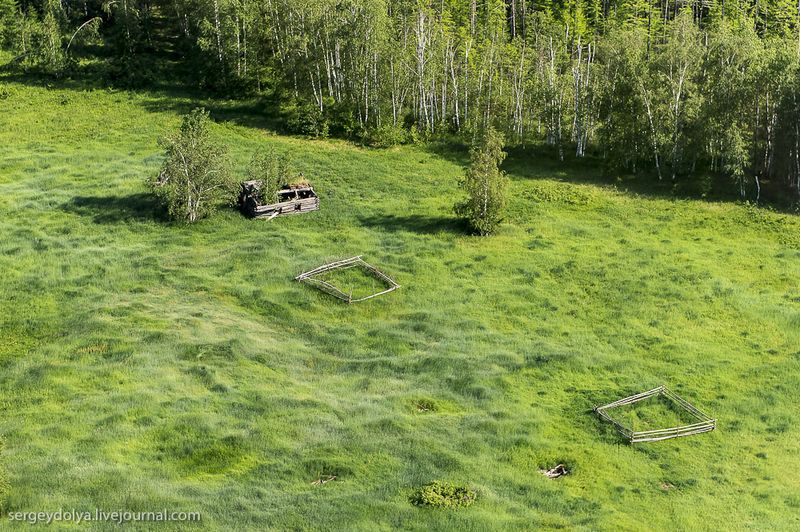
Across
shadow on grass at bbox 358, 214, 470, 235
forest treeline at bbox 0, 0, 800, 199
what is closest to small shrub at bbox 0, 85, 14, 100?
forest treeline at bbox 0, 0, 800, 199

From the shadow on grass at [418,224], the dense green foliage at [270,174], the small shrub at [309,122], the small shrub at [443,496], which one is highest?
the small shrub at [309,122]

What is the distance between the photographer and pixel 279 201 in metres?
67.6

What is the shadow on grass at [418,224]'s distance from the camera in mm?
66062

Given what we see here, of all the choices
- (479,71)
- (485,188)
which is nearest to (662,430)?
(485,188)

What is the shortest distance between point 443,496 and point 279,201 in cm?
3640

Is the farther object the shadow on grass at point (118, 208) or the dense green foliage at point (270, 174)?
the dense green foliage at point (270, 174)

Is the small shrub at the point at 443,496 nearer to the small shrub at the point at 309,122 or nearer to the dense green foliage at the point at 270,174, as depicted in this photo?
the dense green foliage at the point at 270,174

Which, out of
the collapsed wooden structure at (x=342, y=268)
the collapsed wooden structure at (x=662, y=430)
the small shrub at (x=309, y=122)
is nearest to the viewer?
the collapsed wooden structure at (x=662, y=430)

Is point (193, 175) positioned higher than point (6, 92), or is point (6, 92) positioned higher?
point (6, 92)

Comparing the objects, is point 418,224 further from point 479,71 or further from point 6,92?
point 6,92

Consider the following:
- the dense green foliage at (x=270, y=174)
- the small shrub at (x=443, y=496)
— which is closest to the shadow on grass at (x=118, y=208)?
the dense green foliage at (x=270, y=174)

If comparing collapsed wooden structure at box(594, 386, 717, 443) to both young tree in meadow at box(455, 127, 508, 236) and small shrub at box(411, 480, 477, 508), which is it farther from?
young tree in meadow at box(455, 127, 508, 236)

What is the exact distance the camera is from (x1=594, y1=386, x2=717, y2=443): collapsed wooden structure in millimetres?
42312

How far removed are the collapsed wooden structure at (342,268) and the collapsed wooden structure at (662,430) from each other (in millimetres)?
17526
